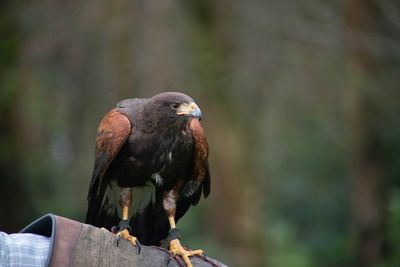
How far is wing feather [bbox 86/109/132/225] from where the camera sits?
15.3 ft

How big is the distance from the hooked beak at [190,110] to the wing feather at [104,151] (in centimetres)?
29

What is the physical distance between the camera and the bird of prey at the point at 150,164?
4.72 m

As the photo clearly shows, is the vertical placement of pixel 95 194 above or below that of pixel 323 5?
below

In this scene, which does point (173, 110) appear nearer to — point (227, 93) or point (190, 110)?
point (190, 110)

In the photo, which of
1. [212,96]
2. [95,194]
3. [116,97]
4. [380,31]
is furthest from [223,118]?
[95,194]

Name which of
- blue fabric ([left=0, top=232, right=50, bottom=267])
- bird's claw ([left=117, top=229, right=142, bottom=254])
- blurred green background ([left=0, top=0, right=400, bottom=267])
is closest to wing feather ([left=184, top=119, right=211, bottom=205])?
bird's claw ([left=117, top=229, right=142, bottom=254])

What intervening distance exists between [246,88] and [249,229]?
9.97ft

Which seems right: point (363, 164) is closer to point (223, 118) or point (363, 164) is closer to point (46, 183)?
point (223, 118)

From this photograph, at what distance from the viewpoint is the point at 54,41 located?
1160cm

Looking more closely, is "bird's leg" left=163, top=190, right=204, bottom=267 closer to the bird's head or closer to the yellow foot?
the yellow foot

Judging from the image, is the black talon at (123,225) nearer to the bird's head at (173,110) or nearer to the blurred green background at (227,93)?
the bird's head at (173,110)

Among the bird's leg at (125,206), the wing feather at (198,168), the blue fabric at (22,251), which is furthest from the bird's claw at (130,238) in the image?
the wing feather at (198,168)

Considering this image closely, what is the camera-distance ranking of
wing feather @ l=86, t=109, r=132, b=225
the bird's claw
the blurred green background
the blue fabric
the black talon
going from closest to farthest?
the blue fabric, the bird's claw, the black talon, wing feather @ l=86, t=109, r=132, b=225, the blurred green background

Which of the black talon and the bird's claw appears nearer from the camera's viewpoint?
the bird's claw
